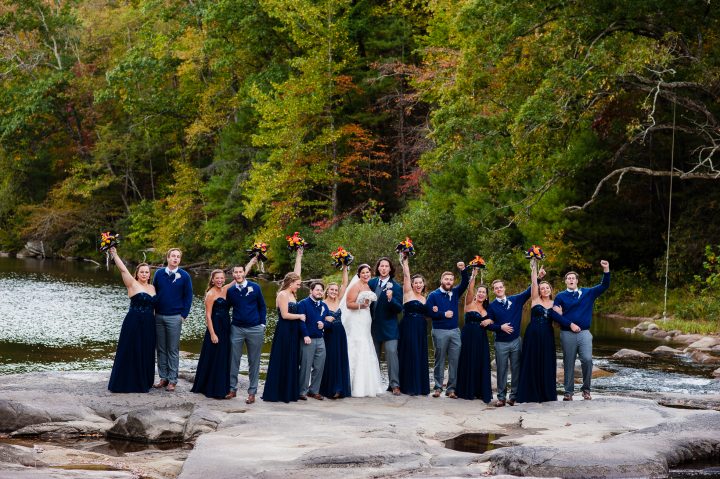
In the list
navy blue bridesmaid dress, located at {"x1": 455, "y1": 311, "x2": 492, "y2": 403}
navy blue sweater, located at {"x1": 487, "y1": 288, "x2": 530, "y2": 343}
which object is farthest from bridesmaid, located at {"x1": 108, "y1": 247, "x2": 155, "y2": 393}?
navy blue sweater, located at {"x1": 487, "y1": 288, "x2": 530, "y2": 343}

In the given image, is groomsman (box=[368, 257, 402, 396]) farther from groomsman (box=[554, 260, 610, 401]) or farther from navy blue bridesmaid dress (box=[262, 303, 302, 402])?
groomsman (box=[554, 260, 610, 401])

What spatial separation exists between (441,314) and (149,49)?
1687 inches

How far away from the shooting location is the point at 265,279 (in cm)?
4575

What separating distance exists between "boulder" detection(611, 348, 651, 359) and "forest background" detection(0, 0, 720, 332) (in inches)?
194

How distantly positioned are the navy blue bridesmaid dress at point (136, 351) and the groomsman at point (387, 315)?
3191 millimetres

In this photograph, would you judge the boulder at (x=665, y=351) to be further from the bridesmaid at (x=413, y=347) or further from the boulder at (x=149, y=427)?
the boulder at (x=149, y=427)

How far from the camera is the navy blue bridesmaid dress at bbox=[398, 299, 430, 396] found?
1452 centimetres

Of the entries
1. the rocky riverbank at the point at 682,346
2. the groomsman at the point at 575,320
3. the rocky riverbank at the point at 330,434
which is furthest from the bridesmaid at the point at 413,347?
the rocky riverbank at the point at 682,346

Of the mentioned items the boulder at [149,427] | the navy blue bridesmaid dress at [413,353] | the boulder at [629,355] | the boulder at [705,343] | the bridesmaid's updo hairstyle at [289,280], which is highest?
the bridesmaid's updo hairstyle at [289,280]

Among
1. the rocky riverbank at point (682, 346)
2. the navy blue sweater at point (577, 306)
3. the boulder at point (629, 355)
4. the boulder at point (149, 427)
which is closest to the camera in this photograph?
the boulder at point (149, 427)

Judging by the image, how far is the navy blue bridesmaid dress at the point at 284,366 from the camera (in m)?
13.7

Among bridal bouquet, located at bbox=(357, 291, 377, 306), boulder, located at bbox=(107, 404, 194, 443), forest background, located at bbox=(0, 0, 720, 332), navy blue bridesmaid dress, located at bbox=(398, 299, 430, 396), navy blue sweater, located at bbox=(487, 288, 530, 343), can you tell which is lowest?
boulder, located at bbox=(107, 404, 194, 443)

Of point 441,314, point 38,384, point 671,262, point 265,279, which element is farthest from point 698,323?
point 265,279

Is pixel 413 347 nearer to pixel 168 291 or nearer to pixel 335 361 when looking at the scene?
pixel 335 361
